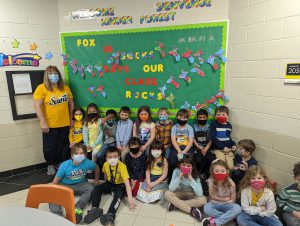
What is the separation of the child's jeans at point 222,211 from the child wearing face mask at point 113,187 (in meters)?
0.86

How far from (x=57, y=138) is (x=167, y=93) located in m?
1.87

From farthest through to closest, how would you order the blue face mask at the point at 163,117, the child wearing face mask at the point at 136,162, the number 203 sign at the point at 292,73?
the blue face mask at the point at 163,117 → the child wearing face mask at the point at 136,162 → the number 203 sign at the point at 292,73

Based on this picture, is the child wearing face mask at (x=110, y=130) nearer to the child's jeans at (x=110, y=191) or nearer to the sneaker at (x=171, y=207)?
the child's jeans at (x=110, y=191)

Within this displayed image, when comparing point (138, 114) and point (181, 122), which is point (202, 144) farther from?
point (138, 114)

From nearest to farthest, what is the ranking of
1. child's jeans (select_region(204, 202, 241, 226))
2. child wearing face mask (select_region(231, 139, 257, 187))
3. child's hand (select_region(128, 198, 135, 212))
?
1. child's jeans (select_region(204, 202, 241, 226))
2. child's hand (select_region(128, 198, 135, 212))
3. child wearing face mask (select_region(231, 139, 257, 187))

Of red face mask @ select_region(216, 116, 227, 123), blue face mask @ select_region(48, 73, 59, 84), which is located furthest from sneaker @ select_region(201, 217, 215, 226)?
blue face mask @ select_region(48, 73, 59, 84)

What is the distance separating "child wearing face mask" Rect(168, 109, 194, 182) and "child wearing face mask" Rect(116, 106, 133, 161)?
66 centimetres

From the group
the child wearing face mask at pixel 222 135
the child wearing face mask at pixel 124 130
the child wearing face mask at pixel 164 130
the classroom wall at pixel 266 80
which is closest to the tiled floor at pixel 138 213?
the child wearing face mask at pixel 124 130

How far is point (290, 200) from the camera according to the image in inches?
90.0

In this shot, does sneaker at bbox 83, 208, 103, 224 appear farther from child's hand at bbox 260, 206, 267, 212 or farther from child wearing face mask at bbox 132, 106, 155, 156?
child's hand at bbox 260, 206, 267, 212

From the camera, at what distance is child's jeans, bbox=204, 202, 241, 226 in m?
2.29

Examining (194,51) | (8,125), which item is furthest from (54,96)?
(194,51)

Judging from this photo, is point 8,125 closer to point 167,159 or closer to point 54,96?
point 54,96

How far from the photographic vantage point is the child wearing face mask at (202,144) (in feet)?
10.0
